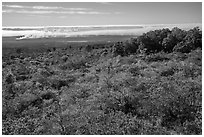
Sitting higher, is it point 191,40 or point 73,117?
point 191,40

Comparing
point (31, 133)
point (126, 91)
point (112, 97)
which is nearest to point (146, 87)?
point (126, 91)

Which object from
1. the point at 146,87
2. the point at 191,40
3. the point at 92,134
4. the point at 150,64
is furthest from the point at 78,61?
the point at 92,134

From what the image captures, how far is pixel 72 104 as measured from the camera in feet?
28.5

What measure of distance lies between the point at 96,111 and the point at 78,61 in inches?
368

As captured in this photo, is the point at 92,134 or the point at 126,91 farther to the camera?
the point at 126,91

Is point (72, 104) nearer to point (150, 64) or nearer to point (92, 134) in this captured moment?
point (92, 134)

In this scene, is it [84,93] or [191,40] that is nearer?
[84,93]

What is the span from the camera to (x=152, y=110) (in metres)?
7.35

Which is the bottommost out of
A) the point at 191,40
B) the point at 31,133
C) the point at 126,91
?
the point at 31,133

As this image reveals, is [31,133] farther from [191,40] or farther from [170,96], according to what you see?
[191,40]

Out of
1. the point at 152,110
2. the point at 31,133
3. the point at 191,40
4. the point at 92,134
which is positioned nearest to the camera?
the point at 92,134

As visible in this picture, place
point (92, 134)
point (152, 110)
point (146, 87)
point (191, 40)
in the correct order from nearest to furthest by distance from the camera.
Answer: point (92, 134) → point (152, 110) → point (146, 87) → point (191, 40)

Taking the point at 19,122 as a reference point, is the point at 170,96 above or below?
above

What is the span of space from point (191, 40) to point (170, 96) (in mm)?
9635
